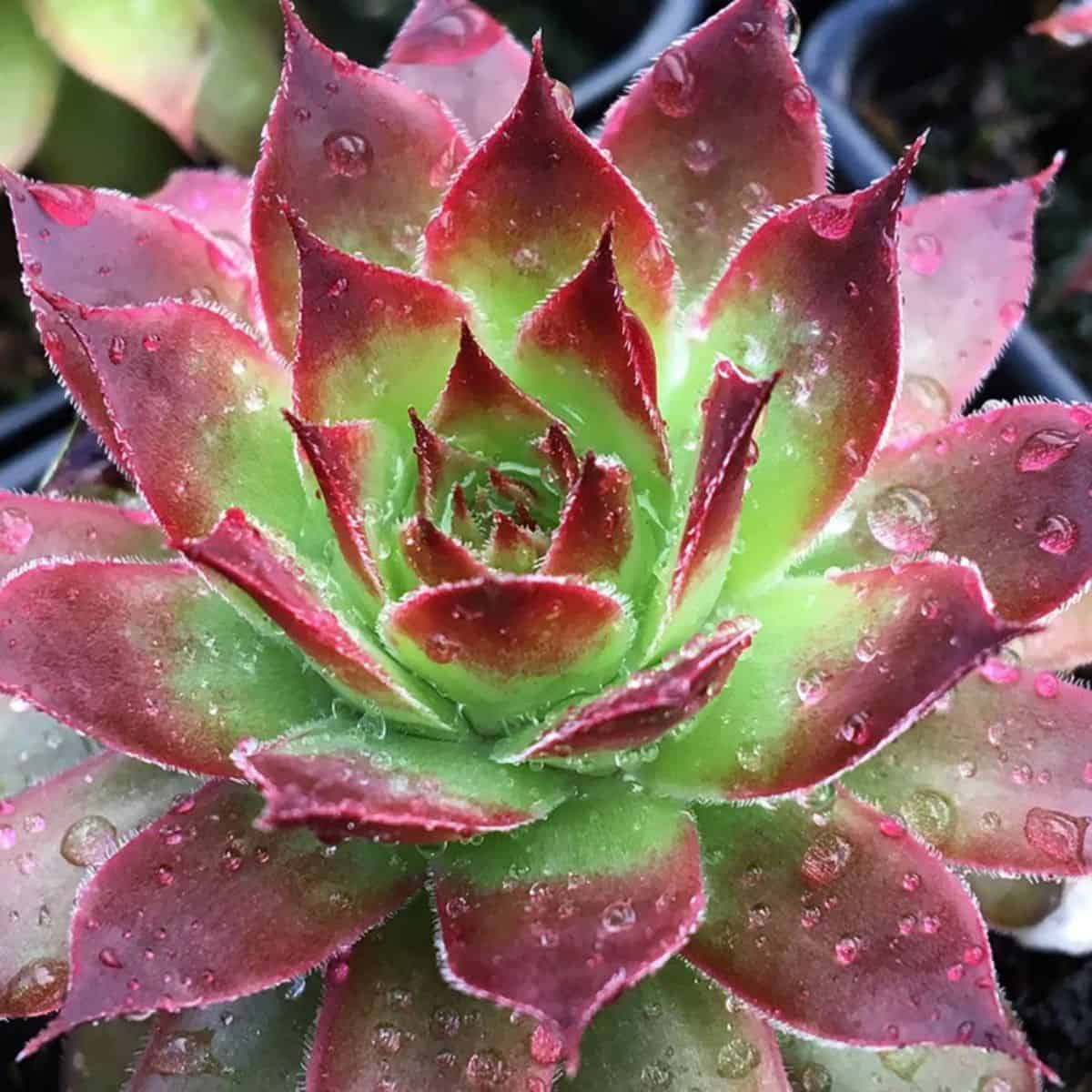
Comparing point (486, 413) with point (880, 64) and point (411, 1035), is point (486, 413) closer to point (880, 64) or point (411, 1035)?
point (411, 1035)

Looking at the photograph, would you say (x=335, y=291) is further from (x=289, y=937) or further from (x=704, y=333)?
(x=289, y=937)

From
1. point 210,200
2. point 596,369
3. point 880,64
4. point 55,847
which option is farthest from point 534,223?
point 880,64

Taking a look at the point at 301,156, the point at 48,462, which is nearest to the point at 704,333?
the point at 301,156

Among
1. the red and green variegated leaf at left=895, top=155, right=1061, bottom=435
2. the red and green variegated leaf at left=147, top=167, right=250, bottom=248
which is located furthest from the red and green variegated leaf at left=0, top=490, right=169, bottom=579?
the red and green variegated leaf at left=895, top=155, right=1061, bottom=435

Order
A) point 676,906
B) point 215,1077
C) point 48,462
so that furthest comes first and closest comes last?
point 48,462
point 215,1077
point 676,906

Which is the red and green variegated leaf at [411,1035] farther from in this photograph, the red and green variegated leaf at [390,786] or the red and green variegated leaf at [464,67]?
the red and green variegated leaf at [464,67]

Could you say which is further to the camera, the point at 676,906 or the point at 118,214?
the point at 118,214
